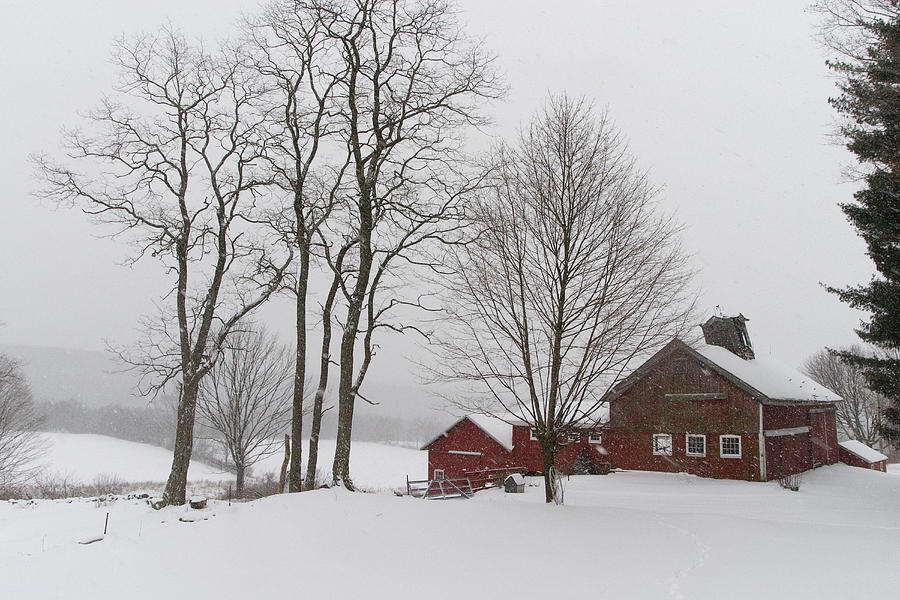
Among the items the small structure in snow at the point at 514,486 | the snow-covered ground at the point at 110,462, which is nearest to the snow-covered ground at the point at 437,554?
the small structure in snow at the point at 514,486

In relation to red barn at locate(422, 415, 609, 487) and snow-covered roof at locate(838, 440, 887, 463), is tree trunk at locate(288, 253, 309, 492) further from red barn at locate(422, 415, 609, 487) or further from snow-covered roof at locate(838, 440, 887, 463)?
snow-covered roof at locate(838, 440, 887, 463)

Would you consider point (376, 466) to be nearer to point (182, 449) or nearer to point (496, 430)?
point (496, 430)

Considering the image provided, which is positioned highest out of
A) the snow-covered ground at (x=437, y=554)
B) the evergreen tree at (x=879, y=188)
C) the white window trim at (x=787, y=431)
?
the evergreen tree at (x=879, y=188)

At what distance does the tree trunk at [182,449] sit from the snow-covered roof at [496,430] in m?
17.7

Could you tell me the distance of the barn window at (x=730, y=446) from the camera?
2309 cm

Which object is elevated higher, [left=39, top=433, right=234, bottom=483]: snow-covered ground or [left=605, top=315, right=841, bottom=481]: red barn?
[left=605, top=315, right=841, bottom=481]: red barn

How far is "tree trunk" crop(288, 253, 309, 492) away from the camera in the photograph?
49.6ft

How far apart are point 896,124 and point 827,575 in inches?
461

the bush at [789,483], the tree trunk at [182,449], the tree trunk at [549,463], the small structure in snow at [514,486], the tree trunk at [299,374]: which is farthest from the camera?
the small structure in snow at [514,486]

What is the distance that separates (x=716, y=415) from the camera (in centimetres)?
2370

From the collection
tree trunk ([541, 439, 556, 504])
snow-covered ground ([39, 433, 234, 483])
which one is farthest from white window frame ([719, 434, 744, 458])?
snow-covered ground ([39, 433, 234, 483])

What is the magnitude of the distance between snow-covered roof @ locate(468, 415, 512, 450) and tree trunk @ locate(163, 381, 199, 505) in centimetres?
1766

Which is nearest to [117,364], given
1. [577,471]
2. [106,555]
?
[106,555]

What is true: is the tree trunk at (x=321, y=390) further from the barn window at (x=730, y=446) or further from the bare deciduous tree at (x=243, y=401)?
the barn window at (x=730, y=446)
